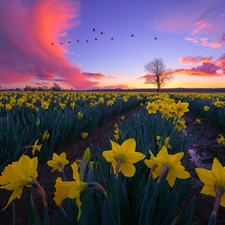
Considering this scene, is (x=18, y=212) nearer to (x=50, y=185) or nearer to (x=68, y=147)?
(x=50, y=185)

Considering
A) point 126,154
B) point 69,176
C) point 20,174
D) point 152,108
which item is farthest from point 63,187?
point 152,108

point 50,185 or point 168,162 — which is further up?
point 168,162

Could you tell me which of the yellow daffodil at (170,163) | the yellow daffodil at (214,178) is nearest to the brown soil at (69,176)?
the yellow daffodil at (170,163)

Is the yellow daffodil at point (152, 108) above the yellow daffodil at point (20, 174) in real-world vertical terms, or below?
below

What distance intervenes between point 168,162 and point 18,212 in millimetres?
1676

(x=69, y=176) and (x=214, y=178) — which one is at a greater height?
(x=214, y=178)

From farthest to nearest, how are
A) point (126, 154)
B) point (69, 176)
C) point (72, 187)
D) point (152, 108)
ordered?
1. point (152, 108)
2. point (69, 176)
3. point (126, 154)
4. point (72, 187)

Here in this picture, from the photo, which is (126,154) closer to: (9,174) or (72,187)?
(72,187)

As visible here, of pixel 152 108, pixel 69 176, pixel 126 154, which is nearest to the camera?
pixel 126 154

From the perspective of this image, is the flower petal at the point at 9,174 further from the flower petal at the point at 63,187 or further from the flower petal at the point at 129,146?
the flower petal at the point at 129,146

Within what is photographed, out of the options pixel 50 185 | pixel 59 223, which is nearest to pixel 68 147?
pixel 50 185

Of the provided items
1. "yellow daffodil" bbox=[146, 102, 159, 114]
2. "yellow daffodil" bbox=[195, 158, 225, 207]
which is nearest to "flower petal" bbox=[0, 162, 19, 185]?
"yellow daffodil" bbox=[195, 158, 225, 207]

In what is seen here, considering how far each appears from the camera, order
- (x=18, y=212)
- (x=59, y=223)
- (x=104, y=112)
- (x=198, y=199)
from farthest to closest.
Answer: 1. (x=104, y=112)
2. (x=198, y=199)
3. (x=18, y=212)
4. (x=59, y=223)

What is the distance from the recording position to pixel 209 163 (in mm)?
3469
